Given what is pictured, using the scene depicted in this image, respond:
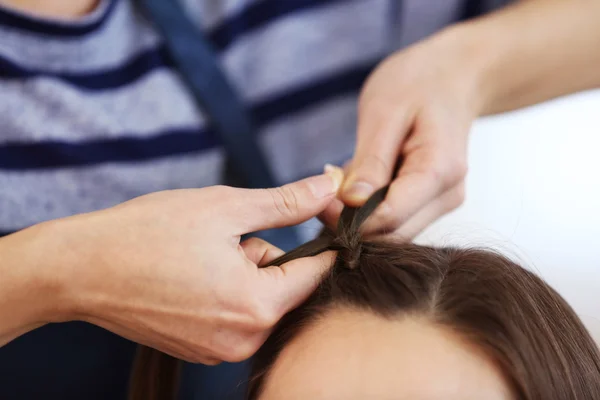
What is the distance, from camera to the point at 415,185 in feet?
2.19

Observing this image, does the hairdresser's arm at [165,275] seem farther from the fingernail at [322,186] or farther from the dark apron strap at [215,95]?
the dark apron strap at [215,95]

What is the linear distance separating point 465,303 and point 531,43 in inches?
17.9

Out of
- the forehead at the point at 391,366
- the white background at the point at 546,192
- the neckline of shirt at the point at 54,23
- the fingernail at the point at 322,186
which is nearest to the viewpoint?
the forehead at the point at 391,366

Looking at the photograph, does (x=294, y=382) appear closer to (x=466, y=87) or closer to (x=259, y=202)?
(x=259, y=202)

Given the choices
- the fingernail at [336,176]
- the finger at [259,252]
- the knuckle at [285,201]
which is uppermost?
the fingernail at [336,176]

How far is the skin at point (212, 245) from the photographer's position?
1.82ft

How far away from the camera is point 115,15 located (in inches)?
33.2

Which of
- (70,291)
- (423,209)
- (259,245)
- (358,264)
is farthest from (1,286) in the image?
(423,209)

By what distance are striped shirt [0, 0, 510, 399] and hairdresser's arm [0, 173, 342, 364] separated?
0.76 ft

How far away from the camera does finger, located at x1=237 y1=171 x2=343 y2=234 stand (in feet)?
1.94

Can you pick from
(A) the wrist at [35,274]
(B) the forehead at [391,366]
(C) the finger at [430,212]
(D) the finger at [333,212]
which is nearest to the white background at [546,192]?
(C) the finger at [430,212]

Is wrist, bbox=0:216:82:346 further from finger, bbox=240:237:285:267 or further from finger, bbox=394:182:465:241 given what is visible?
finger, bbox=394:182:465:241

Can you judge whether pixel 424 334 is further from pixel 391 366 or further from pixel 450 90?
pixel 450 90

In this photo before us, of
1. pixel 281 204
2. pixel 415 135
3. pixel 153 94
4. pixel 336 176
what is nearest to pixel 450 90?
pixel 415 135
